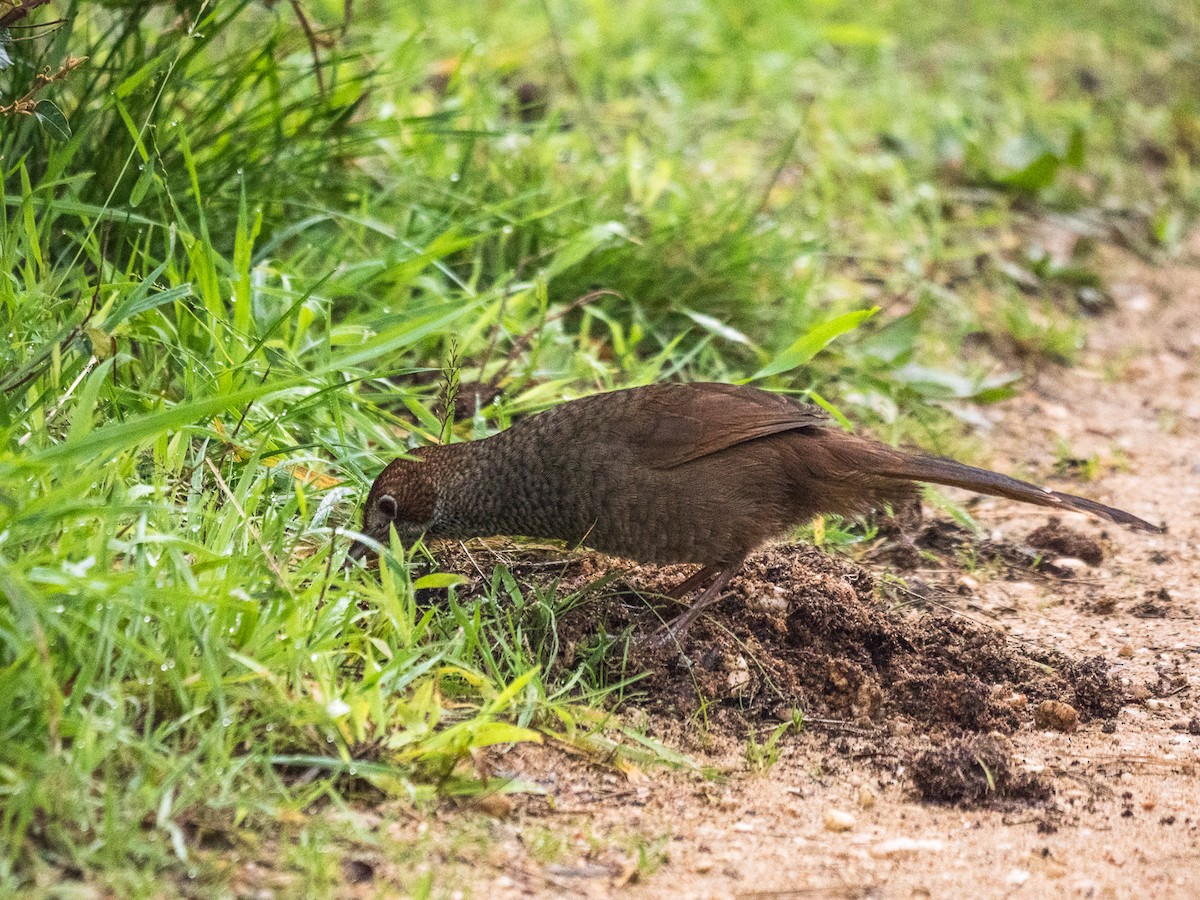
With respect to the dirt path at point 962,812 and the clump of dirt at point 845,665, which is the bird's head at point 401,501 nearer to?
the clump of dirt at point 845,665

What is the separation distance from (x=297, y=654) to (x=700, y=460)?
1.35 meters

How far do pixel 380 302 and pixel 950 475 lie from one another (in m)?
1.85

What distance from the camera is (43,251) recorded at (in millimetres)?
3982

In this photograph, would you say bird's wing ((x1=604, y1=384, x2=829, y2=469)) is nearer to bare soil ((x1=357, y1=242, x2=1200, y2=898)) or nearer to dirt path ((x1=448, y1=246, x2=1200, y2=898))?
bare soil ((x1=357, y1=242, x2=1200, y2=898))

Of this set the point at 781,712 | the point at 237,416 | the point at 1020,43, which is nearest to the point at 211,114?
the point at 237,416

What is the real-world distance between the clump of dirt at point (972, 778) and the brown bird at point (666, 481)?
2.49 ft

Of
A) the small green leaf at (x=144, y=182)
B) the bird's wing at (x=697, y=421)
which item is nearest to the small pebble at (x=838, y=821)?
the bird's wing at (x=697, y=421)

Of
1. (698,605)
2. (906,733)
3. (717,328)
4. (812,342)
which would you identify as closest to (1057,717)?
(906,733)

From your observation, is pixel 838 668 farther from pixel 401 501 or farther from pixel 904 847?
pixel 401 501

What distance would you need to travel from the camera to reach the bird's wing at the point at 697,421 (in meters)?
3.75

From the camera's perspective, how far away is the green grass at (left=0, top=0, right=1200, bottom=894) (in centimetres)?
262

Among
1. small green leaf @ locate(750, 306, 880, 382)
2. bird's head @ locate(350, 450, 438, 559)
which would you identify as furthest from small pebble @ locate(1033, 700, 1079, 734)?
bird's head @ locate(350, 450, 438, 559)

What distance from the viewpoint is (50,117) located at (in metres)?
3.45

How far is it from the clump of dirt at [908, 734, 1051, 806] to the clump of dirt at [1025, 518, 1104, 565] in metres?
1.48
